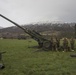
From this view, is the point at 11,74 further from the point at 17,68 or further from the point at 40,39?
the point at 40,39

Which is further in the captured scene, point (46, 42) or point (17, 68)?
point (46, 42)

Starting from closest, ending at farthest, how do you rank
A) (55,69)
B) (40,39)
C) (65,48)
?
(55,69), (65,48), (40,39)

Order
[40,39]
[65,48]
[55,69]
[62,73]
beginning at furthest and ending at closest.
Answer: [40,39] < [65,48] < [55,69] < [62,73]

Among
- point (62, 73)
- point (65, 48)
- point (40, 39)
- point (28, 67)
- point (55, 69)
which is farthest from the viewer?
point (40, 39)

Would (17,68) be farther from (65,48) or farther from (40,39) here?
(40,39)

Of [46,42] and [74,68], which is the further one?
[46,42]

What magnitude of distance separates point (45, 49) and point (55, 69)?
13.4 metres

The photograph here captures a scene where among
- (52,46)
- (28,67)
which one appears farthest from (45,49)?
(28,67)

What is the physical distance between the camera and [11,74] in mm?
14984

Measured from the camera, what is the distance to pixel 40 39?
31.2m

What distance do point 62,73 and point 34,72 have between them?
160 centimetres

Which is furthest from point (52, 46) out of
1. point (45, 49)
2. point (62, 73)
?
point (62, 73)

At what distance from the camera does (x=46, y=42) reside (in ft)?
98.3

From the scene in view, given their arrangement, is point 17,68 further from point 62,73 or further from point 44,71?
point 62,73
